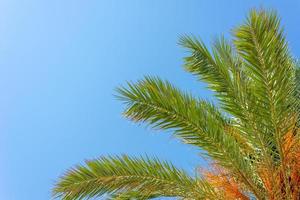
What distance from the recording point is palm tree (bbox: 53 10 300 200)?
877cm

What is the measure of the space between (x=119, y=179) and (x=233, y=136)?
1.98 m

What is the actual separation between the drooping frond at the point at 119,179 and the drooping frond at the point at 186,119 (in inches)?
22.8

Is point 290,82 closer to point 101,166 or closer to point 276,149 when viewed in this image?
point 276,149

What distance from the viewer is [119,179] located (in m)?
9.14

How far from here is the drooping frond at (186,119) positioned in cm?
880

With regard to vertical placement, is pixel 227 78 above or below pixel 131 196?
above

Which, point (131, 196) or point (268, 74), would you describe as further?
point (131, 196)

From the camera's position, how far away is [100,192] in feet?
30.3

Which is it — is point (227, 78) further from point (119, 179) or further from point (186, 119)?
point (119, 179)

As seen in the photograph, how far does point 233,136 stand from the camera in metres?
9.61

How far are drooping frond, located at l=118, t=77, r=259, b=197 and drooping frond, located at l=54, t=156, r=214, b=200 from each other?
0.58m

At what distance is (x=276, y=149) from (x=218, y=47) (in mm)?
2167

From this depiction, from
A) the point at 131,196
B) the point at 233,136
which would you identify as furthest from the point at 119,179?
the point at 233,136

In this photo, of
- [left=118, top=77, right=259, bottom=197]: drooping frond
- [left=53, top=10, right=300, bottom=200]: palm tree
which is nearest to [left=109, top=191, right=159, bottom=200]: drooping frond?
[left=53, top=10, right=300, bottom=200]: palm tree
